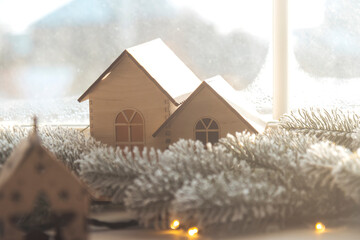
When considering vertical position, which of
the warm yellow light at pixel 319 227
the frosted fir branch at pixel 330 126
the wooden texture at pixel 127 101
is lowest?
the warm yellow light at pixel 319 227

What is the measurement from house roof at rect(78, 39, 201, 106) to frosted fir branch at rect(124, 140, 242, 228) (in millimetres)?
239

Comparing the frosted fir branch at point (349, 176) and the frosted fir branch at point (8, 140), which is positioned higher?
the frosted fir branch at point (8, 140)

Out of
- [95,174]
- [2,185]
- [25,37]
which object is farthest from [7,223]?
[25,37]

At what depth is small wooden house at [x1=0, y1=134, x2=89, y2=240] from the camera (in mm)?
496

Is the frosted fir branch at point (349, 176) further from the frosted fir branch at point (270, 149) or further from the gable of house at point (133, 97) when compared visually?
the gable of house at point (133, 97)

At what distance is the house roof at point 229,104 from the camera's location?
3.07 ft

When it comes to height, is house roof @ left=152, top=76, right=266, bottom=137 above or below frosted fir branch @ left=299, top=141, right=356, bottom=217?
above

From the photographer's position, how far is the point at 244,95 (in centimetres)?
128

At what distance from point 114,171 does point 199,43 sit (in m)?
0.62

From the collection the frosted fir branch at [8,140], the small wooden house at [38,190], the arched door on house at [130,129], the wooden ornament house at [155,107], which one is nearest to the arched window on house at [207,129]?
the wooden ornament house at [155,107]

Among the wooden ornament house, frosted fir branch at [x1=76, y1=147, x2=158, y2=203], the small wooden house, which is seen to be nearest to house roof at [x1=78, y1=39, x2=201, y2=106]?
the wooden ornament house

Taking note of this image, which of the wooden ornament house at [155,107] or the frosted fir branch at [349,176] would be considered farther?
the wooden ornament house at [155,107]

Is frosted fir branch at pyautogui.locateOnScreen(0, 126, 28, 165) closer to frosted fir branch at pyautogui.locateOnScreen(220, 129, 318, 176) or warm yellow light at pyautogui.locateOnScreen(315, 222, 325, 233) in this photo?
frosted fir branch at pyautogui.locateOnScreen(220, 129, 318, 176)

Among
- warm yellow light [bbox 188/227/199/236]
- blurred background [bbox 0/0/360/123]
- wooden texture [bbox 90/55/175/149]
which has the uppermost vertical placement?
blurred background [bbox 0/0/360/123]
